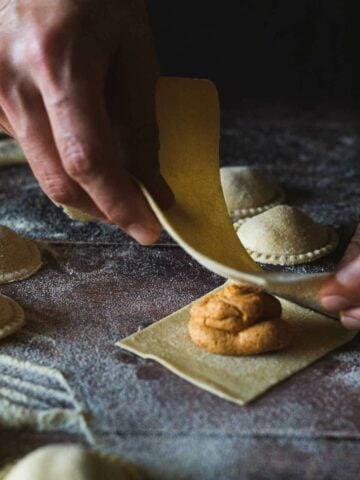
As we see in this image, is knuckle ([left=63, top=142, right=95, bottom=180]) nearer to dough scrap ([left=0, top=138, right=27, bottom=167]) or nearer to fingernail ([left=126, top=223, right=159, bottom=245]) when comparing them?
fingernail ([left=126, top=223, right=159, bottom=245])

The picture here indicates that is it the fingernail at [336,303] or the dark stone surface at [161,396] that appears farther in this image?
the fingernail at [336,303]

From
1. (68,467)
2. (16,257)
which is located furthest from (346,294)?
(16,257)

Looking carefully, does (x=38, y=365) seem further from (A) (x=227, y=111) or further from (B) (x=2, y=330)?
(A) (x=227, y=111)

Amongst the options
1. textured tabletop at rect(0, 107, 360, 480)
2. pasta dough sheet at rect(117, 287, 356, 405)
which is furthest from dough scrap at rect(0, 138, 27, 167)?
pasta dough sheet at rect(117, 287, 356, 405)

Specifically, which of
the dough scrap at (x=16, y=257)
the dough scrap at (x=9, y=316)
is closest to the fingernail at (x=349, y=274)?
the dough scrap at (x=9, y=316)

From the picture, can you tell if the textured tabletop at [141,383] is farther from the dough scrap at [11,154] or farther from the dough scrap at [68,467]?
the dough scrap at [11,154]

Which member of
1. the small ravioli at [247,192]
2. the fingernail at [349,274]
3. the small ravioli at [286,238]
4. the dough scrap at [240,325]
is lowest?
the small ravioli at [247,192]
